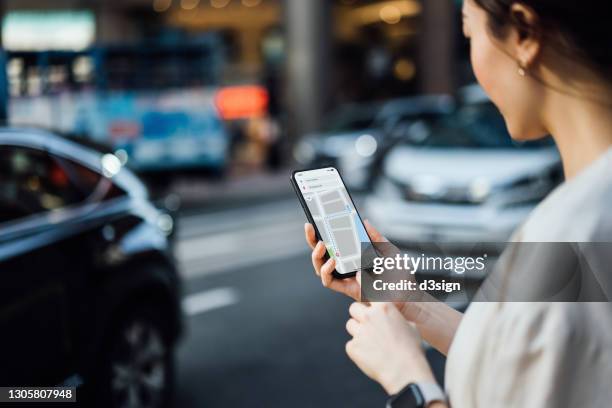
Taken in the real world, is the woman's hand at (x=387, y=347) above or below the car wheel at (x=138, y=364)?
above

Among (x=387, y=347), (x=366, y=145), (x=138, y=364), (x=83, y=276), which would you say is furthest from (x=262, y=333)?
(x=366, y=145)

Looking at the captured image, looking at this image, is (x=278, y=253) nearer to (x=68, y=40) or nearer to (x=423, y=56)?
(x=68, y=40)

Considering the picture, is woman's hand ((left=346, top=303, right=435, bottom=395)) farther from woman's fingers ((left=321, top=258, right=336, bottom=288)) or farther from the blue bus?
the blue bus

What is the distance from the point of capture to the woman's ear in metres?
1.16

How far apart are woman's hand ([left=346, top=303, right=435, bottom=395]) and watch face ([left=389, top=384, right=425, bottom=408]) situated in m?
0.02

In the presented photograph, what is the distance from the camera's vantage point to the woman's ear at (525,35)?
1.16m

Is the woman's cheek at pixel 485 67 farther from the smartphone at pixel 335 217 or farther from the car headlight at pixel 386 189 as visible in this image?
the car headlight at pixel 386 189

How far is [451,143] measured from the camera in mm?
7969

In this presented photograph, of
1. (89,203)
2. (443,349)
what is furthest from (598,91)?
Result: (89,203)

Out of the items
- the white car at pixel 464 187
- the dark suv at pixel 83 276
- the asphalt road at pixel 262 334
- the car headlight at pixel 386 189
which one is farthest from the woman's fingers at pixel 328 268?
the car headlight at pixel 386 189

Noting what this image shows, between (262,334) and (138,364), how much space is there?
214cm

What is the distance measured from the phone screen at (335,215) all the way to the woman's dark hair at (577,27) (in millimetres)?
→ 467

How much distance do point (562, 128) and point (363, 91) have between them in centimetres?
2442

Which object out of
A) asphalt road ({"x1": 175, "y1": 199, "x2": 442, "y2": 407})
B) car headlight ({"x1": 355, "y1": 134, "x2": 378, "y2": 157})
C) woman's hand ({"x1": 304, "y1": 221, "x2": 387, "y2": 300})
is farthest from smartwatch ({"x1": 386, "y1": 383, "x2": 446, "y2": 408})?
car headlight ({"x1": 355, "y1": 134, "x2": 378, "y2": 157})
